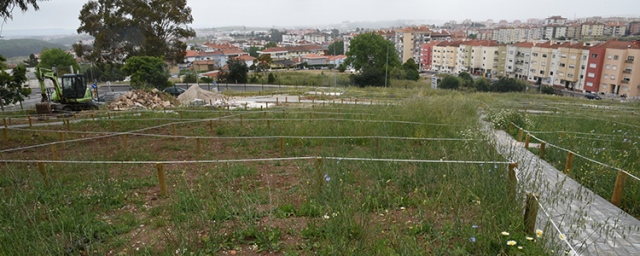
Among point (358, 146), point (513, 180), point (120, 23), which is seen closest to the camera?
point (513, 180)

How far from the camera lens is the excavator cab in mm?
20875

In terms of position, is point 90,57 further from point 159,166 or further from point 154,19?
point 159,166

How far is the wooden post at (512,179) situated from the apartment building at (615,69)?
5170cm

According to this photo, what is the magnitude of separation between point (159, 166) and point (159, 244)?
175 cm

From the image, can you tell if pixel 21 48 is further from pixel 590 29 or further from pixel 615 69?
pixel 590 29

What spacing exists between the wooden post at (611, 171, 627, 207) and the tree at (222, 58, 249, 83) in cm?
4429

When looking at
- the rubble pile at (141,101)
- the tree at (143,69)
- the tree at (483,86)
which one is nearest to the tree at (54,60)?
the tree at (143,69)

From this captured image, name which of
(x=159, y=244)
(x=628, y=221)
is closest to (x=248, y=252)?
(x=159, y=244)

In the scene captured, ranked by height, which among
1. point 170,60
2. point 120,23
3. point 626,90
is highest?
point 120,23

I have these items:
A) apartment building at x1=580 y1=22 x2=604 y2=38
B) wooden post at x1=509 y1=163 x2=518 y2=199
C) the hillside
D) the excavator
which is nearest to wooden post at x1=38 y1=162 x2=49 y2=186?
wooden post at x1=509 y1=163 x2=518 y2=199

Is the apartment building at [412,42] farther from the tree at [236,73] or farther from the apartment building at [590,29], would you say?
the tree at [236,73]

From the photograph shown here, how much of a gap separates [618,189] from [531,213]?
8.50ft

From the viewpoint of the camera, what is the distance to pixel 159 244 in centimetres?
396

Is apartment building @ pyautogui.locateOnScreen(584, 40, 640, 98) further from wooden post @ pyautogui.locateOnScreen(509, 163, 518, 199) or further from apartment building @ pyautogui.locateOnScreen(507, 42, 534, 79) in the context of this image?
wooden post @ pyautogui.locateOnScreen(509, 163, 518, 199)
